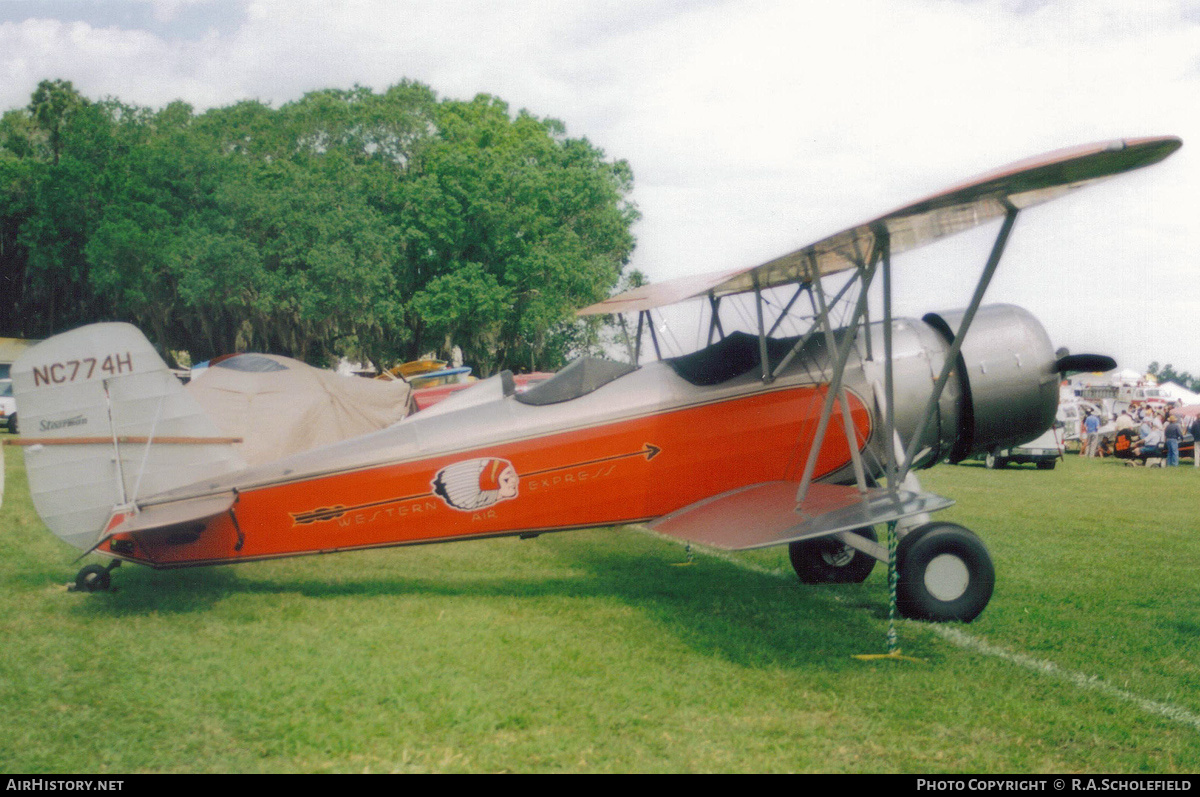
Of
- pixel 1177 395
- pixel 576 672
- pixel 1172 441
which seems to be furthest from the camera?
pixel 1177 395

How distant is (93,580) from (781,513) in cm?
458

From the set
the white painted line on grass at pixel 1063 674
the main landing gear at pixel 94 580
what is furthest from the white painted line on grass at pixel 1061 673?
the main landing gear at pixel 94 580

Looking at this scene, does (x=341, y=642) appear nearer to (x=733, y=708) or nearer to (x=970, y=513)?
(x=733, y=708)

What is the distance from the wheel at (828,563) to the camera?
21.9ft

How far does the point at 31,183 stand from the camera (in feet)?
130

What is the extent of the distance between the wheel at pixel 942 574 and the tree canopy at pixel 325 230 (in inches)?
1038

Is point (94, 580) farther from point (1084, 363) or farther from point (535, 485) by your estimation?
point (1084, 363)

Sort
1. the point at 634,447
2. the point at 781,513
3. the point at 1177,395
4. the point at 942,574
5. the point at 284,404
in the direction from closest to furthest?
the point at 942,574
the point at 781,513
the point at 634,447
the point at 284,404
the point at 1177,395

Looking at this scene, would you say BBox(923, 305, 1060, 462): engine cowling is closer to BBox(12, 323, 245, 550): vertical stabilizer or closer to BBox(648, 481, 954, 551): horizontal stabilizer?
BBox(648, 481, 954, 551): horizontal stabilizer

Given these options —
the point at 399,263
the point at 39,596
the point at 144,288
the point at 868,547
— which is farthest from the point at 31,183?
the point at 868,547

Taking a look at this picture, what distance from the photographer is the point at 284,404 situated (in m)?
12.4

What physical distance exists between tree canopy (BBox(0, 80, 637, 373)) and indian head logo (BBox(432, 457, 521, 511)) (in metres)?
25.4

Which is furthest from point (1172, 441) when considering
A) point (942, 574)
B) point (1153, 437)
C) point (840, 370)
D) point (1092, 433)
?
point (840, 370)
